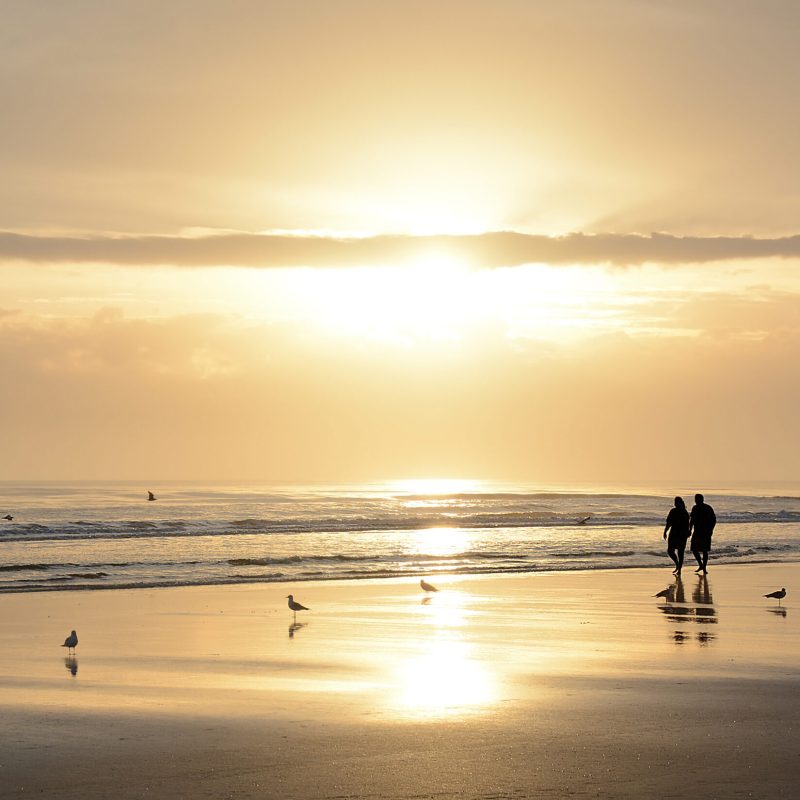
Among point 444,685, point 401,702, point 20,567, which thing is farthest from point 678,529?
point 401,702

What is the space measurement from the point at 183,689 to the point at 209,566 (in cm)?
1789

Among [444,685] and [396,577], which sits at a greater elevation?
[396,577]

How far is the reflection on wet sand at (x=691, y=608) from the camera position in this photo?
49.0 feet

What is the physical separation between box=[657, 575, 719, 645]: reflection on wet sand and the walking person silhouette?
2.49m

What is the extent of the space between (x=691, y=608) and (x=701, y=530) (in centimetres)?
855

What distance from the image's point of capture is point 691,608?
18734 millimetres

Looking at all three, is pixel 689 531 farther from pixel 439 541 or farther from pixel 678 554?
pixel 439 541

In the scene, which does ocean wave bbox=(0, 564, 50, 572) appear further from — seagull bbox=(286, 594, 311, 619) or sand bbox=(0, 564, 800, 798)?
seagull bbox=(286, 594, 311, 619)

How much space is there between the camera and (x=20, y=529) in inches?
1903

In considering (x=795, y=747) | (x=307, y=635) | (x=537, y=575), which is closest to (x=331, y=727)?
(x=795, y=747)

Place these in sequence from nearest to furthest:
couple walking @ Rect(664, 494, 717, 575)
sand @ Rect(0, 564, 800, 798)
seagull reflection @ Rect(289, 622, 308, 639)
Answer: sand @ Rect(0, 564, 800, 798) → seagull reflection @ Rect(289, 622, 308, 639) → couple walking @ Rect(664, 494, 717, 575)

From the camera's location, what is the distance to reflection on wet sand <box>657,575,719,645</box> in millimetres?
14941

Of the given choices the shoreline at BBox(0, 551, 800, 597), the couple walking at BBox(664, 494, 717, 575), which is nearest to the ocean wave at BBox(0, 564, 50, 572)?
the shoreline at BBox(0, 551, 800, 597)

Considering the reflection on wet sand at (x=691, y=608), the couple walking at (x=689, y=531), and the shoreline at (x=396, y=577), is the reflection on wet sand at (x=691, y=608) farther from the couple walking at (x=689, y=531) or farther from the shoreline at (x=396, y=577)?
the shoreline at (x=396, y=577)
